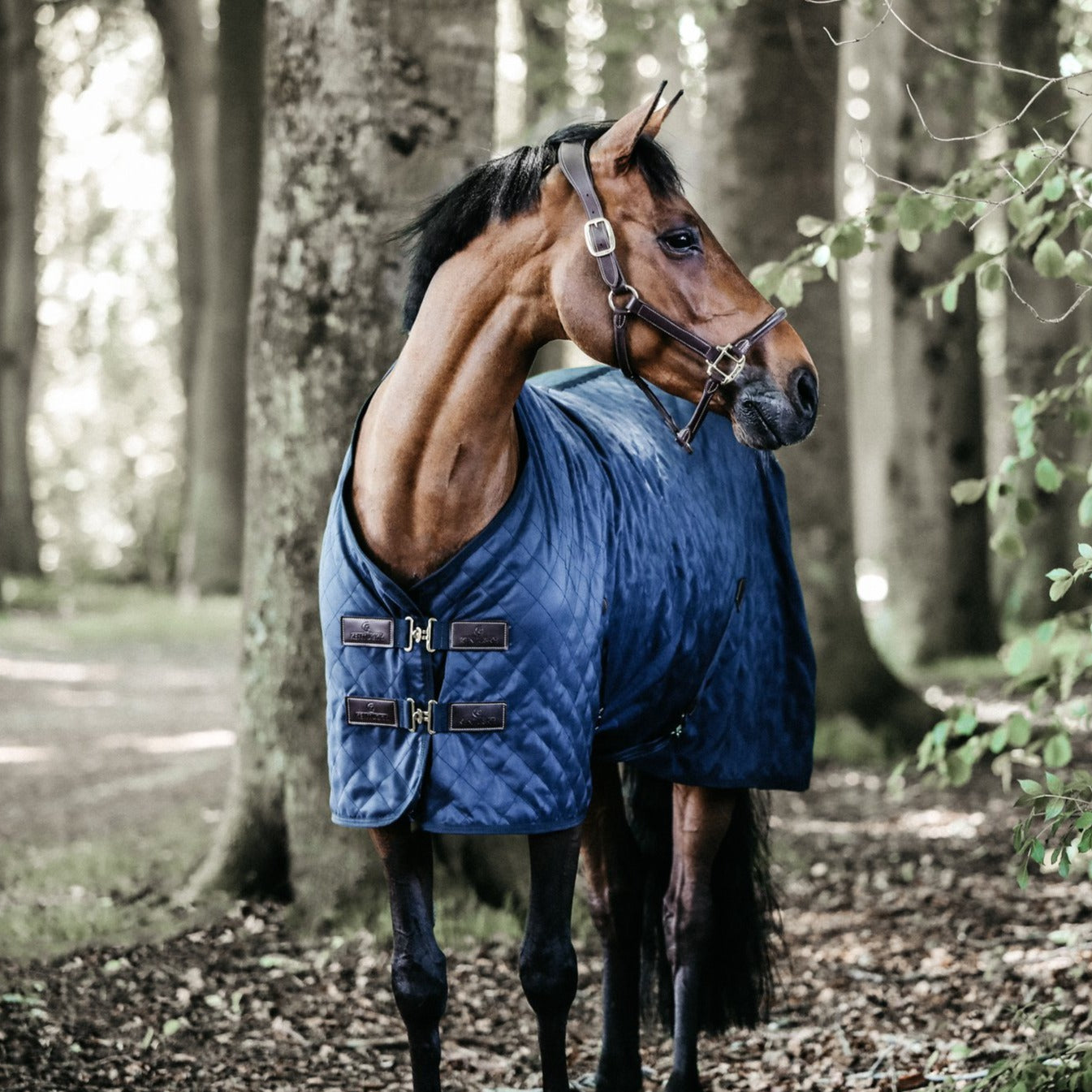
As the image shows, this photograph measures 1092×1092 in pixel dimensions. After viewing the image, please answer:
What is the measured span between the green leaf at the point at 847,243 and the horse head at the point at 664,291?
75 centimetres

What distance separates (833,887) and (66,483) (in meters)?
22.2

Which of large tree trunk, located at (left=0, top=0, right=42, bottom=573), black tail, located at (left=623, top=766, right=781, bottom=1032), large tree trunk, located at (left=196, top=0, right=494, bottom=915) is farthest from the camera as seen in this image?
large tree trunk, located at (left=0, top=0, right=42, bottom=573)

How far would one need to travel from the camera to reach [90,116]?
2262cm

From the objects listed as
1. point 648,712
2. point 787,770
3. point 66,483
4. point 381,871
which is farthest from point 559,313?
point 66,483

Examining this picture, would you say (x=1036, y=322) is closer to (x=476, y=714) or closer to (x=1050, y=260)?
(x=1050, y=260)

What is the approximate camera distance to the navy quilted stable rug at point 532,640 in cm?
298

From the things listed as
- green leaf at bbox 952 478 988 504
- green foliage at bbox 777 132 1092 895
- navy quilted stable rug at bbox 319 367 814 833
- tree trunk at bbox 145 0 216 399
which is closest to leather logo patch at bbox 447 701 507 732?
navy quilted stable rug at bbox 319 367 814 833

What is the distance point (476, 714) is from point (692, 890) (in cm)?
124

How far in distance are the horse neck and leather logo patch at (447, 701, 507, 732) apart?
0.30 metres

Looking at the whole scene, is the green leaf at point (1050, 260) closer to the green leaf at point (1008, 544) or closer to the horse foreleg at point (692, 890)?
the green leaf at point (1008, 544)

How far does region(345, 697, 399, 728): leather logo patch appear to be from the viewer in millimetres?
3012

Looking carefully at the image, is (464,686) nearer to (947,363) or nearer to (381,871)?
(381,871)

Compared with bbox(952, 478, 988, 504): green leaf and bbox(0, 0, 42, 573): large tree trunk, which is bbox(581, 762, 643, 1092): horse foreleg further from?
bbox(0, 0, 42, 573): large tree trunk

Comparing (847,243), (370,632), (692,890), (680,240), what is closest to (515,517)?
(370,632)
